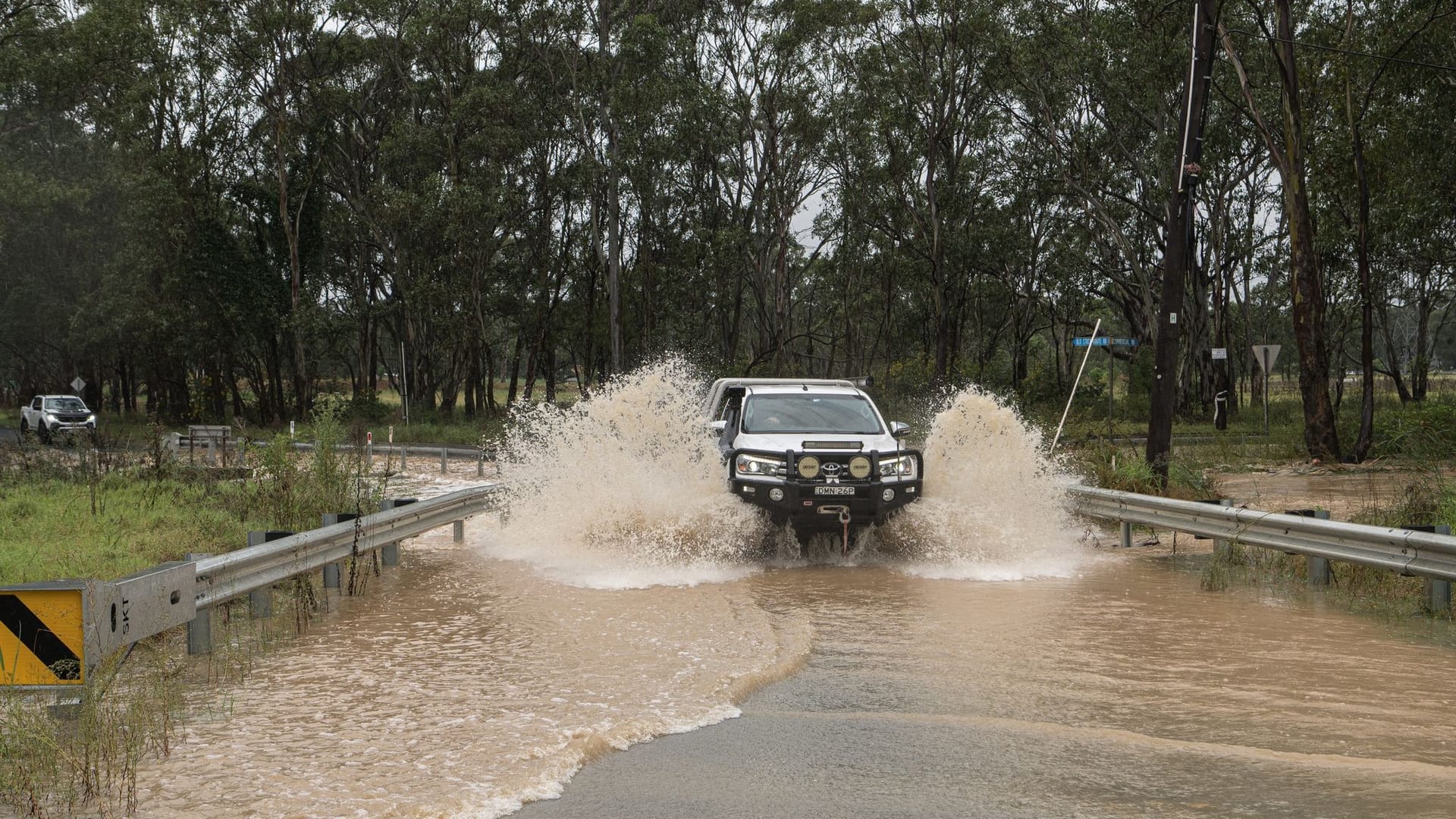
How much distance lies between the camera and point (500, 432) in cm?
3322

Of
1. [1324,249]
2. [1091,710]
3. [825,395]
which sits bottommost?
[1091,710]

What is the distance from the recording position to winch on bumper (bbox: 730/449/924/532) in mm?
12016

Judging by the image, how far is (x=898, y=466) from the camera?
41.2 ft

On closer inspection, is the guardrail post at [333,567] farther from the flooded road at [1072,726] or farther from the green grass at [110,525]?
the flooded road at [1072,726]

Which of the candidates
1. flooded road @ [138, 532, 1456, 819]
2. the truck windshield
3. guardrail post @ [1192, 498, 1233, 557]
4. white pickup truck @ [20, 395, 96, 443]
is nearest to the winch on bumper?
the truck windshield

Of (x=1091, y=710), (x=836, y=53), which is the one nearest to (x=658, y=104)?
(x=836, y=53)

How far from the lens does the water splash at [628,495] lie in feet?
39.2

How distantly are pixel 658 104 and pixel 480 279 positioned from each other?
10.1 metres

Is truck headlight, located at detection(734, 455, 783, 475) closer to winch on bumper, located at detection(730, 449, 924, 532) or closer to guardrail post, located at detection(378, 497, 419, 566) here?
winch on bumper, located at detection(730, 449, 924, 532)

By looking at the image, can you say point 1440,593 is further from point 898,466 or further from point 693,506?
point 693,506

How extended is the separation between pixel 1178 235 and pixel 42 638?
609 inches

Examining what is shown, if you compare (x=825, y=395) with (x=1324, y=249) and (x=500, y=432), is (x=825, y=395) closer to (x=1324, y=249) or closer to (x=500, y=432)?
(x=500, y=432)

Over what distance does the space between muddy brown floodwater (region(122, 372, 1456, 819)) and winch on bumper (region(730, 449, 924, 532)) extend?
35cm

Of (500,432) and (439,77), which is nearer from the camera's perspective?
(500,432)
